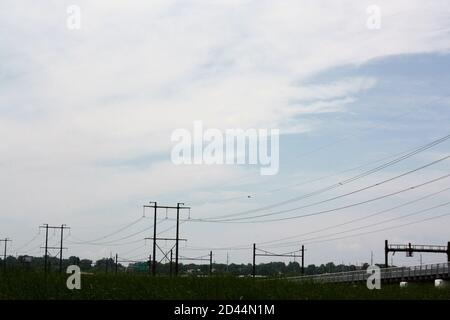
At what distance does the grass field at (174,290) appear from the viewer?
2312 cm

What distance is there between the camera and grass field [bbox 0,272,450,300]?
23.1m

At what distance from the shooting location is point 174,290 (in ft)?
80.4

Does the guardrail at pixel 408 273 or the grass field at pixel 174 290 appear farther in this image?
the guardrail at pixel 408 273

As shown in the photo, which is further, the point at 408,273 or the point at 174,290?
the point at 408,273

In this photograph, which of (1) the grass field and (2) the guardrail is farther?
(2) the guardrail
